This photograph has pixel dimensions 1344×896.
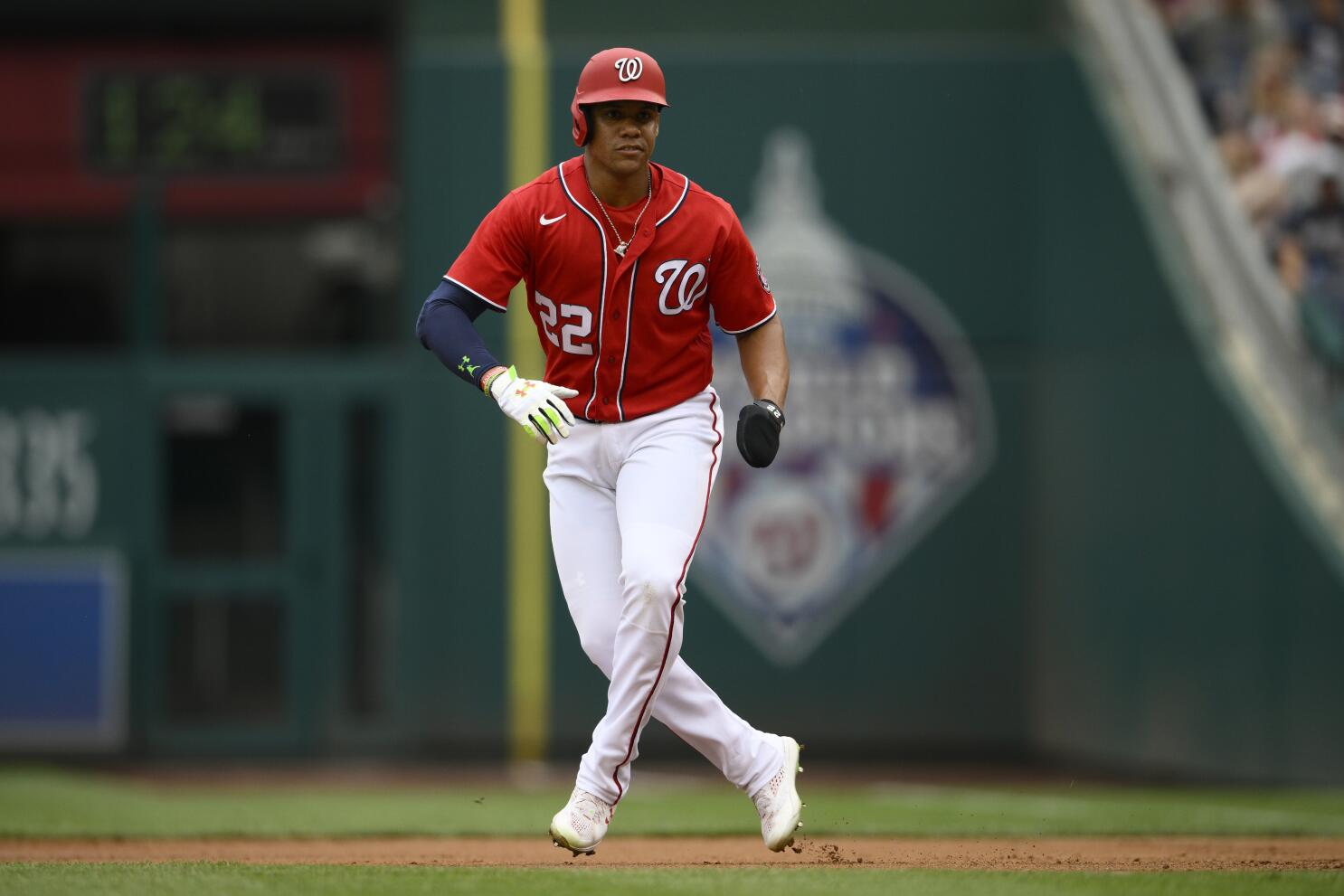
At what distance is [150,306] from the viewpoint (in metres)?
13.5

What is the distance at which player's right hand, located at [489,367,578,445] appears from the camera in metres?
5.21

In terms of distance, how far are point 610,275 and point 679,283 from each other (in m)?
0.20

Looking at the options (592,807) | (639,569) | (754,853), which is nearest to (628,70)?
(639,569)

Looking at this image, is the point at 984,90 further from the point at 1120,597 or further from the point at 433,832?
the point at 433,832

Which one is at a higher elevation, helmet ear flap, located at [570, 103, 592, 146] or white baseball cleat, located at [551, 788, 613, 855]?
helmet ear flap, located at [570, 103, 592, 146]

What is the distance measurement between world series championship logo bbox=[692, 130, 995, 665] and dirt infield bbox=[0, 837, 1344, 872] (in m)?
5.99

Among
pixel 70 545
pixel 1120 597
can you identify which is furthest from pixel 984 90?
pixel 70 545

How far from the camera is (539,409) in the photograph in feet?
17.1

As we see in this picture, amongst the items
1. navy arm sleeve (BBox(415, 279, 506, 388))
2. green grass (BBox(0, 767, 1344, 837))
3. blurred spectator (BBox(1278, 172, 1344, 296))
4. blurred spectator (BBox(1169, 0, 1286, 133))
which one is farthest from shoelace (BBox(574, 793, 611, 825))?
blurred spectator (BBox(1169, 0, 1286, 133))

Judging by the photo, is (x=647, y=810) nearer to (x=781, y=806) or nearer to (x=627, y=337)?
(x=781, y=806)

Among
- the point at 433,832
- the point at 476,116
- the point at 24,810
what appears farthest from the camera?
the point at 476,116

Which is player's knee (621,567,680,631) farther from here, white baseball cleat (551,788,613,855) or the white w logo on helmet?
the white w logo on helmet

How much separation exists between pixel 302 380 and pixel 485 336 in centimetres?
138

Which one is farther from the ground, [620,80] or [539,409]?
[620,80]
